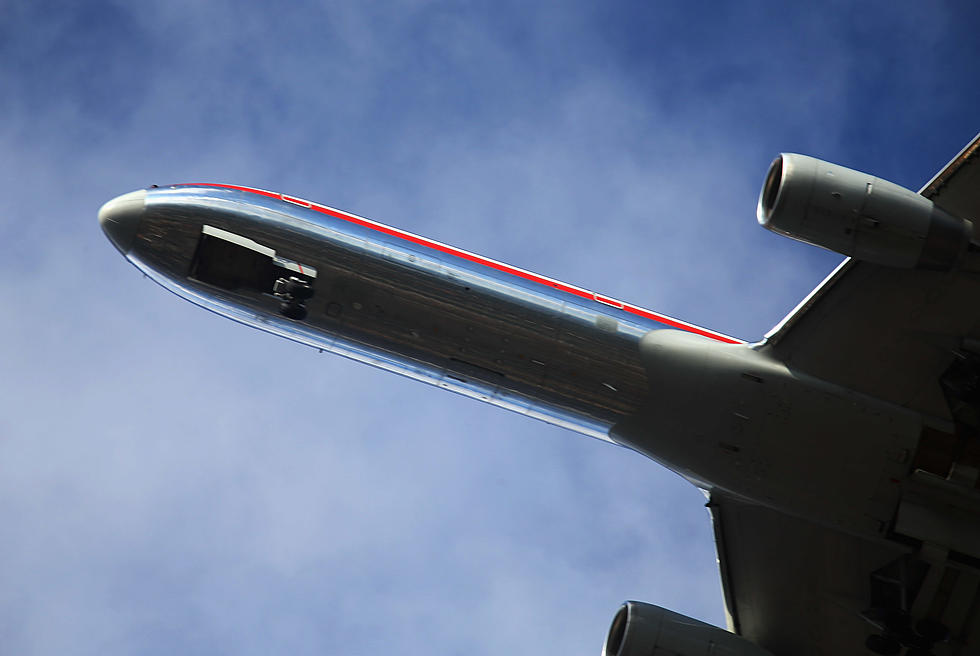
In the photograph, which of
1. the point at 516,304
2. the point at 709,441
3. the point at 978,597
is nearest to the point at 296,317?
the point at 516,304

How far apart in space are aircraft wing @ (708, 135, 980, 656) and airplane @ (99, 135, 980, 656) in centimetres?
4

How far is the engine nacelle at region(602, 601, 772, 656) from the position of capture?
20.5 meters

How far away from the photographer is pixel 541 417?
20.6m

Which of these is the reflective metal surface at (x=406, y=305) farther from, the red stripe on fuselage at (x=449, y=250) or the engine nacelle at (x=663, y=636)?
the engine nacelle at (x=663, y=636)

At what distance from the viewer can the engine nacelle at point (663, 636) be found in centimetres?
2053

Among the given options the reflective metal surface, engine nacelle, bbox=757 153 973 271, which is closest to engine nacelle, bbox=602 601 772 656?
the reflective metal surface

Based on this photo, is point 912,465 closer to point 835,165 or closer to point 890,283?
point 890,283

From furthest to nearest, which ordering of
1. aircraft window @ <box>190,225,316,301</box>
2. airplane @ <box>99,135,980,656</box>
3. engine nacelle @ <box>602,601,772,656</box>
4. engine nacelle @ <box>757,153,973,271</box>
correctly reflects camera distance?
engine nacelle @ <box>602,601,772,656</box> → airplane @ <box>99,135,980,656</box> → aircraft window @ <box>190,225,316,301</box> → engine nacelle @ <box>757,153,973,271</box>

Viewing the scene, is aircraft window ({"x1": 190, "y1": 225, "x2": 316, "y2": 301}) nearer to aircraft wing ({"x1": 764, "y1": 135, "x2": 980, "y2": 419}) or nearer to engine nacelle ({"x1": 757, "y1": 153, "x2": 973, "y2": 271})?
engine nacelle ({"x1": 757, "y1": 153, "x2": 973, "y2": 271})

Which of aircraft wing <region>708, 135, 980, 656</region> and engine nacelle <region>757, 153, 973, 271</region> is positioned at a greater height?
engine nacelle <region>757, 153, 973, 271</region>

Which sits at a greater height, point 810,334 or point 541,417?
point 810,334

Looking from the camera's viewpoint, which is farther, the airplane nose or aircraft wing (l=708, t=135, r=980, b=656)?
aircraft wing (l=708, t=135, r=980, b=656)

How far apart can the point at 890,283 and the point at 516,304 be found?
296 inches

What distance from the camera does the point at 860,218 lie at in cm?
1808
